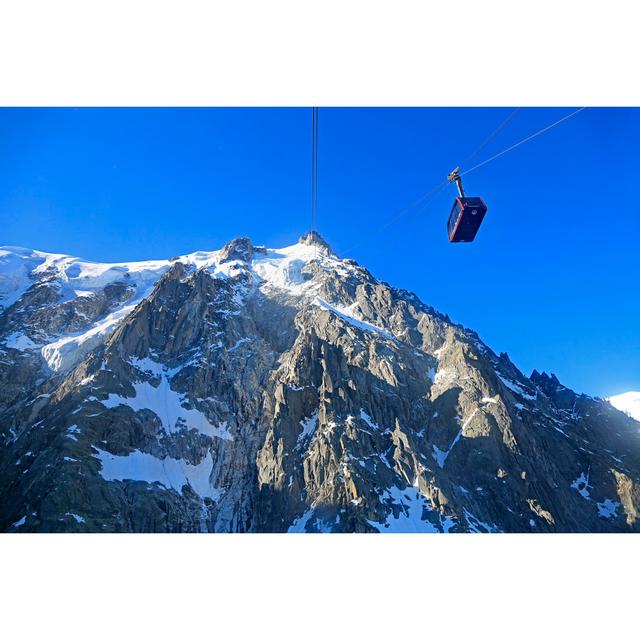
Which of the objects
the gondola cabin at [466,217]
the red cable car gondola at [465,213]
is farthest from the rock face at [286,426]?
the red cable car gondola at [465,213]

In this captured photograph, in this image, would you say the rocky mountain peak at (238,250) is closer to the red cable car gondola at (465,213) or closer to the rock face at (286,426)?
the rock face at (286,426)

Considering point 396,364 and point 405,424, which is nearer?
point 405,424

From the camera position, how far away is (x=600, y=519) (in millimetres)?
83375

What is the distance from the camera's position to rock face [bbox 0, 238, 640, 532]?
74312 mm

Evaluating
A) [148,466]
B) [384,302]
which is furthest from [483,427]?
[148,466]

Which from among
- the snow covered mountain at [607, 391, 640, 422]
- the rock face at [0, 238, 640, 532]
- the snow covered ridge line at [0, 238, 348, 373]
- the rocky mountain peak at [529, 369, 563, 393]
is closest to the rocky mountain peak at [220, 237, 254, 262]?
the snow covered ridge line at [0, 238, 348, 373]

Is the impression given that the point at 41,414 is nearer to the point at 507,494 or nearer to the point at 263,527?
the point at 263,527

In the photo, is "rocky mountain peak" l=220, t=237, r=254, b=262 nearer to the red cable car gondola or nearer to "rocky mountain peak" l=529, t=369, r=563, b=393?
"rocky mountain peak" l=529, t=369, r=563, b=393

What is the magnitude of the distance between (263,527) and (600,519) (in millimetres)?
60434

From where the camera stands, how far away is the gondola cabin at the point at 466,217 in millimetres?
17547

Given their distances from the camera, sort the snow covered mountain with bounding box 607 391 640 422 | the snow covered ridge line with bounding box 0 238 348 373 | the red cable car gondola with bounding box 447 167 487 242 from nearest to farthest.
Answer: the red cable car gondola with bounding box 447 167 487 242 < the snow covered ridge line with bounding box 0 238 348 373 < the snow covered mountain with bounding box 607 391 640 422

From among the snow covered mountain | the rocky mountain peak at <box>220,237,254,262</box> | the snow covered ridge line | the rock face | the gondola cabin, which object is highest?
the rocky mountain peak at <box>220,237,254,262</box>

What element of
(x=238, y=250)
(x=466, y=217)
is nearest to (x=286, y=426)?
(x=466, y=217)

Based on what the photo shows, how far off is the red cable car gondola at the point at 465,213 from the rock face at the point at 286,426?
195 ft
